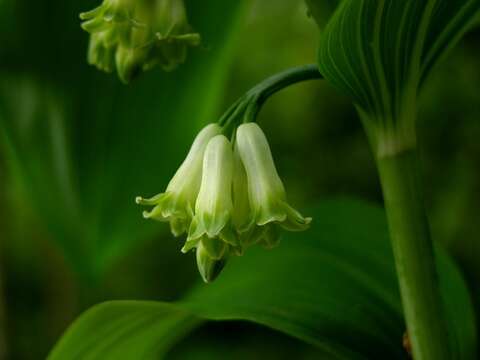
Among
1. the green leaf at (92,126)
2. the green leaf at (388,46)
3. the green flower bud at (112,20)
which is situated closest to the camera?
the green leaf at (388,46)

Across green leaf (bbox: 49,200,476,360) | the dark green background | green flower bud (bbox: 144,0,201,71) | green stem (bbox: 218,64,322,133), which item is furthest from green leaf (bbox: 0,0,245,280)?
green stem (bbox: 218,64,322,133)

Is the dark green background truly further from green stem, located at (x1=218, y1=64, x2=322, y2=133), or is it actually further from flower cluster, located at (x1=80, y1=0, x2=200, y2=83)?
green stem, located at (x1=218, y1=64, x2=322, y2=133)

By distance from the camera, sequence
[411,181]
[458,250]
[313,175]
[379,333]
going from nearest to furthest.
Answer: [411,181]
[379,333]
[458,250]
[313,175]

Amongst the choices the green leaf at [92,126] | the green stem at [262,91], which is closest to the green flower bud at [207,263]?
the green stem at [262,91]

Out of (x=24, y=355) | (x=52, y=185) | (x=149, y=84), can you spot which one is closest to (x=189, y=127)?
(x=149, y=84)

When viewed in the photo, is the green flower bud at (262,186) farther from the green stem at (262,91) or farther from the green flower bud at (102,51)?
the green flower bud at (102,51)

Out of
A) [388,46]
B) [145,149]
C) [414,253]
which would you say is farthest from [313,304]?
[145,149]

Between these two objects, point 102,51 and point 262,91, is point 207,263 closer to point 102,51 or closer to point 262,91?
point 262,91

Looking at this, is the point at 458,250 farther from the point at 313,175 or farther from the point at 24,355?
the point at 24,355
